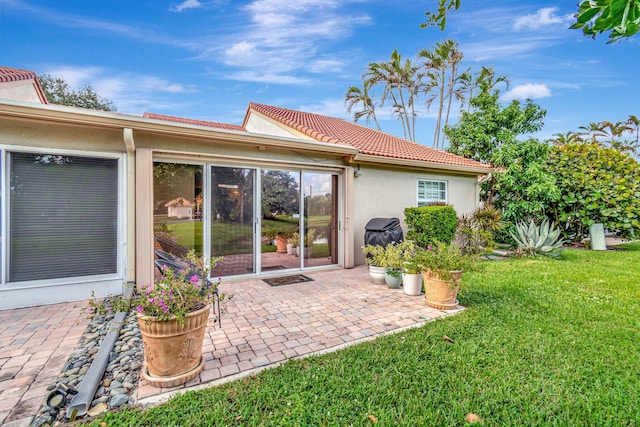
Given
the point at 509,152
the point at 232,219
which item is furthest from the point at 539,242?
the point at 232,219

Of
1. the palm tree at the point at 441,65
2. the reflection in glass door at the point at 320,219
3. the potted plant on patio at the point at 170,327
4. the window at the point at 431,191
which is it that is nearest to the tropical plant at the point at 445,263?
the reflection in glass door at the point at 320,219

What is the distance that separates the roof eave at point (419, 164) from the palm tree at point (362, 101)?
15496 millimetres

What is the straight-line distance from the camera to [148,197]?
18.9 ft

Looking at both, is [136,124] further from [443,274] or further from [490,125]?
[490,125]

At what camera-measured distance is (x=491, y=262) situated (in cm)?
926

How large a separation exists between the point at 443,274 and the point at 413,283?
0.98 m

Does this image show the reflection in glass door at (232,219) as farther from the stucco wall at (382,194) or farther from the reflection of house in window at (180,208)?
the stucco wall at (382,194)

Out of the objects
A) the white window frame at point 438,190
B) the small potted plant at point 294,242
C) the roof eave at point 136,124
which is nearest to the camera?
the roof eave at point 136,124

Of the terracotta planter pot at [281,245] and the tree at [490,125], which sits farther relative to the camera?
the tree at [490,125]

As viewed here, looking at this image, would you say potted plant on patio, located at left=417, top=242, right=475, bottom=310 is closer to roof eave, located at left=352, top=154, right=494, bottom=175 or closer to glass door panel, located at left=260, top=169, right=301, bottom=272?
glass door panel, located at left=260, top=169, right=301, bottom=272

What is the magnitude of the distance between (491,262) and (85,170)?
10625mm

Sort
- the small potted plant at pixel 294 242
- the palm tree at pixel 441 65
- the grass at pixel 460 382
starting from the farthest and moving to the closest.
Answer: the palm tree at pixel 441 65 → the small potted plant at pixel 294 242 → the grass at pixel 460 382

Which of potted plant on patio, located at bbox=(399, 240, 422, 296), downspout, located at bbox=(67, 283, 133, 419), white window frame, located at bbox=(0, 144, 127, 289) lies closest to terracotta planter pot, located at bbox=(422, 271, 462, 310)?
potted plant on patio, located at bbox=(399, 240, 422, 296)

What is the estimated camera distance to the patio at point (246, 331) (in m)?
2.98
